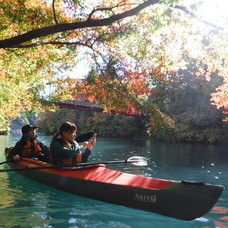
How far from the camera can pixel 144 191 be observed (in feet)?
13.7

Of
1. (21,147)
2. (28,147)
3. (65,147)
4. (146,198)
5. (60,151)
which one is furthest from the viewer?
(28,147)

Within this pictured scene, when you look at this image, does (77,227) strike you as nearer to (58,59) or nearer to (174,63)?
(174,63)

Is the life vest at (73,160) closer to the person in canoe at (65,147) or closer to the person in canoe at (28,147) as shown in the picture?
the person in canoe at (65,147)

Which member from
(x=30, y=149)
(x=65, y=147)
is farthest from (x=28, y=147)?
(x=65, y=147)

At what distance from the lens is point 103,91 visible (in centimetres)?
737

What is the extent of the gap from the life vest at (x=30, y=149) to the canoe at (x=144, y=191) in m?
2.08

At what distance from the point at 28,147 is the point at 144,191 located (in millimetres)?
4150

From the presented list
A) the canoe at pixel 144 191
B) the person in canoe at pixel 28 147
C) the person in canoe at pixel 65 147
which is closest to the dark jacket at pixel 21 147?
the person in canoe at pixel 28 147

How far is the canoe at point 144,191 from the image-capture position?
388cm

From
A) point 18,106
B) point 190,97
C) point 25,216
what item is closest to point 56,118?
point 190,97

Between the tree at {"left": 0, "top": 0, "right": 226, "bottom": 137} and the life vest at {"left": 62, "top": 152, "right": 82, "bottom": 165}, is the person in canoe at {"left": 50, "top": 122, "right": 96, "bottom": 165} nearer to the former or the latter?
the life vest at {"left": 62, "top": 152, "right": 82, "bottom": 165}

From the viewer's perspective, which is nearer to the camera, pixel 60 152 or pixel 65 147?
pixel 60 152

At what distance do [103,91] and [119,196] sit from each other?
11.9 ft

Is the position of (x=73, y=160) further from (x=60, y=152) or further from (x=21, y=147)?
(x=21, y=147)
